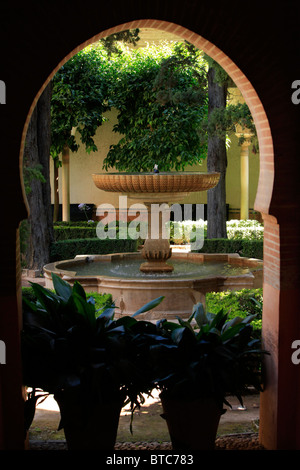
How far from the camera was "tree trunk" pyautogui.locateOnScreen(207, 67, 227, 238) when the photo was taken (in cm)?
1451

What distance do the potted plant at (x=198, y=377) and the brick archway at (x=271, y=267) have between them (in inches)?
6.3

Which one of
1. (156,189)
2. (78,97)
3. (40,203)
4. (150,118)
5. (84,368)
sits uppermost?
(78,97)

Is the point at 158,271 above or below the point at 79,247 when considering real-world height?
below

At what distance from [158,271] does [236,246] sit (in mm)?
3731

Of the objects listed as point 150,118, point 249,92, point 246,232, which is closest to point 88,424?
point 249,92

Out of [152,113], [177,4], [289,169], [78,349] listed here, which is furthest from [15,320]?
[152,113]

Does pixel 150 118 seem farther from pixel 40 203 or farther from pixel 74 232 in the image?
pixel 40 203

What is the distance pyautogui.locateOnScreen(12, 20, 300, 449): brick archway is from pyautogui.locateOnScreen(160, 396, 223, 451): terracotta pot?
1.59 ft

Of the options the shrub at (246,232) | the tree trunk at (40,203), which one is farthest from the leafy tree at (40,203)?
the shrub at (246,232)

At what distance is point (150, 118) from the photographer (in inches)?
745

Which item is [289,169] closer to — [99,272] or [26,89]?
[26,89]

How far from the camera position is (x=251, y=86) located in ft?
14.1

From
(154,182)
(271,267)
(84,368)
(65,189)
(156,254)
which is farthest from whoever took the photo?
(65,189)

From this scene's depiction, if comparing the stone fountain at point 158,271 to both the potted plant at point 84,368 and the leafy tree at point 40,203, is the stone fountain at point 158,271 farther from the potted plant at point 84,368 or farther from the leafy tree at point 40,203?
the potted plant at point 84,368
